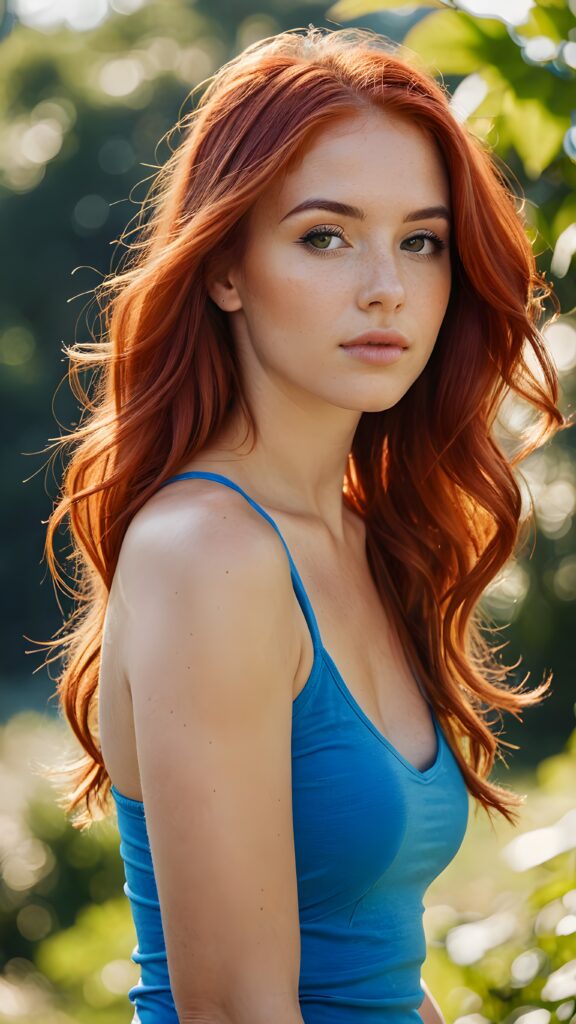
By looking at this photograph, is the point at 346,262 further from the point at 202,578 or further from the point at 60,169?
the point at 60,169

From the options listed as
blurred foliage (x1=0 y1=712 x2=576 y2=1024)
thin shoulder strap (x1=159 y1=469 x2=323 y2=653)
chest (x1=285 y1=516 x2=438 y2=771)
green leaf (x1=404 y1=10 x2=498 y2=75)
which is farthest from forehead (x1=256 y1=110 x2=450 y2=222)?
blurred foliage (x1=0 y1=712 x2=576 y2=1024)

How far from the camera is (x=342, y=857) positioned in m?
1.66

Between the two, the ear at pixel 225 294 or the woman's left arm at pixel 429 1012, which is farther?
the woman's left arm at pixel 429 1012

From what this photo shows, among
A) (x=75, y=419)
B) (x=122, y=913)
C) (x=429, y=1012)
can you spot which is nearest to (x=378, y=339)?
(x=429, y=1012)

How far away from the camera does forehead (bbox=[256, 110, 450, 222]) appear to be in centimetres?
179

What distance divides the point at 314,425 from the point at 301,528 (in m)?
0.18

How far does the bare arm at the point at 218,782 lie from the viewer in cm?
148

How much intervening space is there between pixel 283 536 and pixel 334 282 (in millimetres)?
394

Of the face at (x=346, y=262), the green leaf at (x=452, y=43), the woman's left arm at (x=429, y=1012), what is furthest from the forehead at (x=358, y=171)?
the woman's left arm at (x=429, y=1012)

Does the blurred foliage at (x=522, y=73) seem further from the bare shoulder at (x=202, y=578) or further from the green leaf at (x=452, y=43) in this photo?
the bare shoulder at (x=202, y=578)

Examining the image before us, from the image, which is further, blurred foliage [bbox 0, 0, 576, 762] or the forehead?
blurred foliage [bbox 0, 0, 576, 762]

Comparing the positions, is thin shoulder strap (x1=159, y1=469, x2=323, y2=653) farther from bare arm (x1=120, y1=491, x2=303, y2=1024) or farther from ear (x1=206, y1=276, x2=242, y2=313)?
ear (x1=206, y1=276, x2=242, y2=313)

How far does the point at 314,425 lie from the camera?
6.64 ft

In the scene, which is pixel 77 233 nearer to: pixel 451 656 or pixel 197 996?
pixel 451 656
